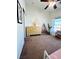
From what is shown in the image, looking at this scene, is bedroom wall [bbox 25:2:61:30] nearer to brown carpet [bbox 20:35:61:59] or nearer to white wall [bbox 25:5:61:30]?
white wall [bbox 25:5:61:30]

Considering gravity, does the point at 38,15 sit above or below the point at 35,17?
above

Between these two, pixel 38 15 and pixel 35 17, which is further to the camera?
pixel 38 15

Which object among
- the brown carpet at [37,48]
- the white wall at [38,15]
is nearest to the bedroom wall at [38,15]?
the white wall at [38,15]

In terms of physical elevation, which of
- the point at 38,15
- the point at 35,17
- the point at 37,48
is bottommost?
the point at 37,48

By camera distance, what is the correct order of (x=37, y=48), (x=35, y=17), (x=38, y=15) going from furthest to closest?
1. (x=38, y=15)
2. (x=35, y=17)
3. (x=37, y=48)

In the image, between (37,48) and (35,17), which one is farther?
(35,17)

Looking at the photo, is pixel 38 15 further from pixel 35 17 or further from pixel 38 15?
pixel 35 17

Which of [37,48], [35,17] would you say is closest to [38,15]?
[35,17]

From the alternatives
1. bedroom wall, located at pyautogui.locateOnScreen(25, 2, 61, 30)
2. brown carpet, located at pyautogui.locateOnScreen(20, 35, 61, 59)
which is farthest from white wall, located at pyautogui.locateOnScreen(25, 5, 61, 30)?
brown carpet, located at pyautogui.locateOnScreen(20, 35, 61, 59)

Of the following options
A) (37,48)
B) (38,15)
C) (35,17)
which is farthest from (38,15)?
(37,48)

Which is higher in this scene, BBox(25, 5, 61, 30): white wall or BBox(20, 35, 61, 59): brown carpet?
BBox(25, 5, 61, 30): white wall

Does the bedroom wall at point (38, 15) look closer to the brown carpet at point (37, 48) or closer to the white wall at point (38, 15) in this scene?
the white wall at point (38, 15)

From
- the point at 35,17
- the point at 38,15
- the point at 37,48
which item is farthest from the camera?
the point at 38,15
